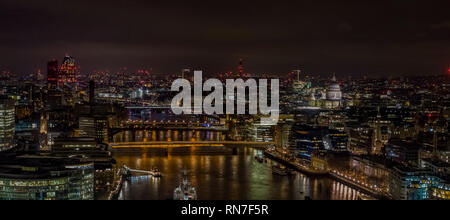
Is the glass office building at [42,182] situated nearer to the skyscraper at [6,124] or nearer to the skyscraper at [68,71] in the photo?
the skyscraper at [6,124]

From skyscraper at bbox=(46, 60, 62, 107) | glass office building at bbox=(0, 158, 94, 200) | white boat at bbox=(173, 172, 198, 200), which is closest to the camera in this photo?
glass office building at bbox=(0, 158, 94, 200)

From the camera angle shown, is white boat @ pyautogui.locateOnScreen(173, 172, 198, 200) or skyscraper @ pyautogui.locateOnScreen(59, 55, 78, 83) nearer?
white boat @ pyautogui.locateOnScreen(173, 172, 198, 200)

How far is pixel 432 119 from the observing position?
14.3 meters

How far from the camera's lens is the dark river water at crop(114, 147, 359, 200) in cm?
723

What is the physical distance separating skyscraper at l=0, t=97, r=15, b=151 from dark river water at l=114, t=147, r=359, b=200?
110 inches

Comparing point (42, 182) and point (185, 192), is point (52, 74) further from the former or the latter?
point (42, 182)

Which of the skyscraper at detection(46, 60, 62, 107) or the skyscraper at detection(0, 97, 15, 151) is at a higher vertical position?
the skyscraper at detection(46, 60, 62, 107)

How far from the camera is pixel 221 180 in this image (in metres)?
8.17

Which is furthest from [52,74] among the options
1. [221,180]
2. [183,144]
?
[221,180]

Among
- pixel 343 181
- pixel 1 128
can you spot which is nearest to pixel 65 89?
pixel 1 128

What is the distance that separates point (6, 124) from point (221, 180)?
6665 millimetres

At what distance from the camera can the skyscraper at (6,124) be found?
11977 millimetres

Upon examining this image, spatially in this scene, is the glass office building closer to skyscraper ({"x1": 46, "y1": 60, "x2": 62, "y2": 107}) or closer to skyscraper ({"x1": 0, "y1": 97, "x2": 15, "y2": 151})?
skyscraper ({"x1": 0, "y1": 97, "x2": 15, "y2": 151})

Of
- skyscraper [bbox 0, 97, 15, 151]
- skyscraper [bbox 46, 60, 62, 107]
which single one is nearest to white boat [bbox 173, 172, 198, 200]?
skyscraper [bbox 0, 97, 15, 151]
